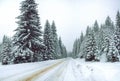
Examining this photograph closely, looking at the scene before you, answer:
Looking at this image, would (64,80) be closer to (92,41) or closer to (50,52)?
(92,41)

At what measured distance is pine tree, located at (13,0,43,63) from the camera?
22.8 m

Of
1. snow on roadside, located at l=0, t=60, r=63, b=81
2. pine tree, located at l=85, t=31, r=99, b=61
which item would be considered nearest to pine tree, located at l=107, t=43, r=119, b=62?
pine tree, located at l=85, t=31, r=99, b=61

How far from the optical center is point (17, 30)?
2412cm

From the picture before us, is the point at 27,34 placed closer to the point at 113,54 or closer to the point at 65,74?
the point at 65,74

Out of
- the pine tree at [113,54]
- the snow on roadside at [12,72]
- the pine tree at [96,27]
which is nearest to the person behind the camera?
the snow on roadside at [12,72]

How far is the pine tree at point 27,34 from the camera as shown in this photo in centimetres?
2284

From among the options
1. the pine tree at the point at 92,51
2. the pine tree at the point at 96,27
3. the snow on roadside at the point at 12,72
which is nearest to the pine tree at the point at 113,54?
the pine tree at the point at 92,51

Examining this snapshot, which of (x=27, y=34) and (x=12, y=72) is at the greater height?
(x=27, y=34)

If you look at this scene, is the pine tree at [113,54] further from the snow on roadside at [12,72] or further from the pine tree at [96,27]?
the pine tree at [96,27]

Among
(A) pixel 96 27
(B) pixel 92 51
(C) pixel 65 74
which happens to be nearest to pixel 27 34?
(C) pixel 65 74

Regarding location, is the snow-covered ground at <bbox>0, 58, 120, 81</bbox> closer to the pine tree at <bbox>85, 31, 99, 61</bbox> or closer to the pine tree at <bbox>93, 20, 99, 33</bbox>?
the pine tree at <bbox>85, 31, 99, 61</bbox>

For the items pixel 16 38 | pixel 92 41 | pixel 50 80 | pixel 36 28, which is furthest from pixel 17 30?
pixel 92 41

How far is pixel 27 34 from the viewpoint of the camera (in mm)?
24375

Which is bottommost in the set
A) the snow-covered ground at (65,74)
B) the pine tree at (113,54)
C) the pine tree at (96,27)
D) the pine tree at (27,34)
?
the snow-covered ground at (65,74)
